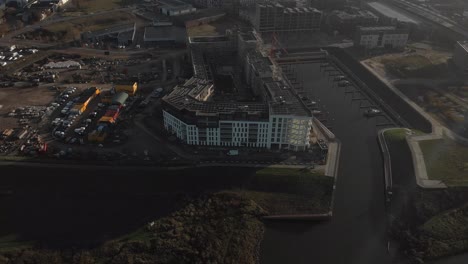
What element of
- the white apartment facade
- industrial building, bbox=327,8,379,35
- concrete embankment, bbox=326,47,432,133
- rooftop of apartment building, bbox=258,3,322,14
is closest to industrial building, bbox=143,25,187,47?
rooftop of apartment building, bbox=258,3,322,14

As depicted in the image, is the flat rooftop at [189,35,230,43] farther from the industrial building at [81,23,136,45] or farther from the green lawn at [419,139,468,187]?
the green lawn at [419,139,468,187]

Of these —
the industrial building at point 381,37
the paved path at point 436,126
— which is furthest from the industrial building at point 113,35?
the paved path at point 436,126

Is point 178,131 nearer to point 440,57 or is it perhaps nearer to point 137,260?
point 137,260

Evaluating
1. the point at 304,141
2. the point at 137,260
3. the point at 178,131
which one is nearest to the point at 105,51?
the point at 178,131

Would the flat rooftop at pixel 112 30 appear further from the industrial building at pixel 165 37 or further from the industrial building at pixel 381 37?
the industrial building at pixel 381 37

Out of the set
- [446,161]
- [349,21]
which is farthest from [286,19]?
[446,161]
